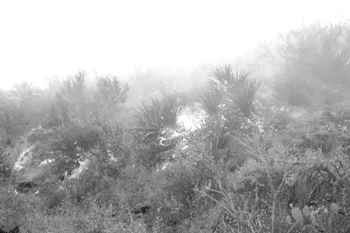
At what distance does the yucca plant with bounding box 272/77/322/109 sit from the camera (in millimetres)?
9031

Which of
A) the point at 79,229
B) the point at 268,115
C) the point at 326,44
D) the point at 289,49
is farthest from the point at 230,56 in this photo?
the point at 79,229

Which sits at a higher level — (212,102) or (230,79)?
(230,79)

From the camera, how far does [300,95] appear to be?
354 inches

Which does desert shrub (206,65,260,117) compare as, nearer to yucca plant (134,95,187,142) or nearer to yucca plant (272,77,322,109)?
yucca plant (272,77,322,109)

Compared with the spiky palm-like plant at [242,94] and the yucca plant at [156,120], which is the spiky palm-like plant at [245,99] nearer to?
the spiky palm-like plant at [242,94]

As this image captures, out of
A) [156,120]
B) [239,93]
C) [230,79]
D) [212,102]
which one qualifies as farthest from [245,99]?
A: [156,120]

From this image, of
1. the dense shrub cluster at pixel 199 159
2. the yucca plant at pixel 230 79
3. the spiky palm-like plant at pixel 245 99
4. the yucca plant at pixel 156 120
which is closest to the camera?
the dense shrub cluster at pixel 199 159

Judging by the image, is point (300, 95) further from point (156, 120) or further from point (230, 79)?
point (156, 120)

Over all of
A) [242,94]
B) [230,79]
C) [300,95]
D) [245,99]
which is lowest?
[300,95]

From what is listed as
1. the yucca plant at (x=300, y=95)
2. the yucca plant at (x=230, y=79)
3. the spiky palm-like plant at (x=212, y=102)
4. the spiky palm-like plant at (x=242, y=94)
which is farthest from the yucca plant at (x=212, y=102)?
the yucca plant at (x=300, y=95)

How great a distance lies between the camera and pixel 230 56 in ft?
56.2

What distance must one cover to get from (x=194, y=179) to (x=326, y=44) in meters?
9.17

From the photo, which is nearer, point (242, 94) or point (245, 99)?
point (245, 99)

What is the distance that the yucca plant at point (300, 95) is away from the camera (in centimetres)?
903
